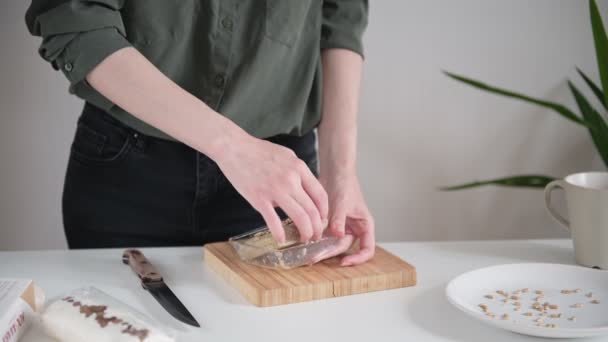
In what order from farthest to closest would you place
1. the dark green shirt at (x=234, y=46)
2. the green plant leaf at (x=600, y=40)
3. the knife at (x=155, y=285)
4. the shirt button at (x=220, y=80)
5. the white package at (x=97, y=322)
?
the green plant leaf at (x=600, y=40) → the shirt button at (x=220, y=80) → the dark green shirt at (x=234, y=46) → the knife at (x=155, y=285) → the white package at (x=97, y=322)

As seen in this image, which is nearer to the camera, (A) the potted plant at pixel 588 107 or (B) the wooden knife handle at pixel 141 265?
(B) the wooden knife handle at pixel 141 265

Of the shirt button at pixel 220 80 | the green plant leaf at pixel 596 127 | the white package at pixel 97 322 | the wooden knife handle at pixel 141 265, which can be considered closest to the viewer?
the white package at pixel 97 322

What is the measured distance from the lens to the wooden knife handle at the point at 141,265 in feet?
3.09

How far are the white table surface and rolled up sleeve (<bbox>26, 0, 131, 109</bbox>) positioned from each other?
274mm

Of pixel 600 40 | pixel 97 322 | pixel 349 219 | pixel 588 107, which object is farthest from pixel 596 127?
pixel 97 322

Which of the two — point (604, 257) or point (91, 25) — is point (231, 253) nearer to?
point (91, 25)

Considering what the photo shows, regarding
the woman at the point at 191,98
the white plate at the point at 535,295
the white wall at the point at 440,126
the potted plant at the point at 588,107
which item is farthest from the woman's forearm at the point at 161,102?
the potted plant at the point at 588,107

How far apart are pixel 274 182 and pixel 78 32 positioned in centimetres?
36

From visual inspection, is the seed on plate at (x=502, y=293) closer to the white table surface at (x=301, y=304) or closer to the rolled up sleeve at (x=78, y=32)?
the white table surface at (x=301, y=304)

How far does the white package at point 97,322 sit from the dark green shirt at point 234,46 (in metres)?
0.37

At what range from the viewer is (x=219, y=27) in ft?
3.80

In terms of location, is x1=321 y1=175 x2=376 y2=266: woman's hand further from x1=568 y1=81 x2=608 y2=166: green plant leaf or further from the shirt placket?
x1=568 y1=81 x2=608 y2=166: green plant leaf

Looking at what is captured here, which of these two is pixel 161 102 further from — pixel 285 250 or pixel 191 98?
pixel 285 250

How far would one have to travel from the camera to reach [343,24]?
4.25 ft
